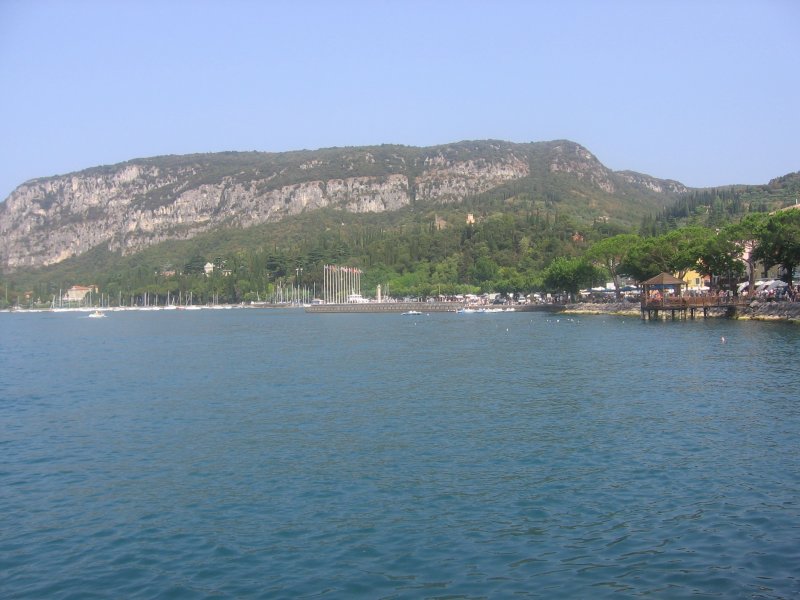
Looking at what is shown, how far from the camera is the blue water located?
39.5ft

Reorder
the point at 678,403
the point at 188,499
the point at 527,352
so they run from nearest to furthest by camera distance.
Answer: the point at 188,499 → the point at 678,403 → the point at 527,352

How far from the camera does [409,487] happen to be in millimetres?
16703

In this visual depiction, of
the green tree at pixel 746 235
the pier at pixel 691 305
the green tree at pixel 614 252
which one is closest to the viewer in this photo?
the pier at pixel 691 305

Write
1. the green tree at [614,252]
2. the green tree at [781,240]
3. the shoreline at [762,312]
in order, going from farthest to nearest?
1. the green tree at [614,252]
2. the green tree at [781,240]
3. the shoreline at [762,312]

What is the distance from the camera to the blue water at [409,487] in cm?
1205

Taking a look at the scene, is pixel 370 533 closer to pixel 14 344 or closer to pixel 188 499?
pixel 188 499

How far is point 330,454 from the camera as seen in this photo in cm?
1998

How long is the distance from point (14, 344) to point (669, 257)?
262 feet

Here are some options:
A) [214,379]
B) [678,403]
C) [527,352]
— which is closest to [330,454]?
[678,403]

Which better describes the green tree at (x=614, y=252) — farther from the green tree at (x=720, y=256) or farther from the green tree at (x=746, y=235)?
the green tree at (x=746, y=235)

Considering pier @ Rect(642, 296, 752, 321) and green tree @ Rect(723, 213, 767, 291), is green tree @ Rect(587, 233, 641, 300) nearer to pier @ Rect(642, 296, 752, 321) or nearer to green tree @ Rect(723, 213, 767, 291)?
pier @ Rect(642, 296, 752, 321)

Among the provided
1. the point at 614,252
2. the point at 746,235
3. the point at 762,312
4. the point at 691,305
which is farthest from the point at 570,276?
the point at 762,312

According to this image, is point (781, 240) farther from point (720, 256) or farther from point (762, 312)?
point (720, 256)

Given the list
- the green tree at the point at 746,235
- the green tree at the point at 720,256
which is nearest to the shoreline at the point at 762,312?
the green tree at the point at 746,235
